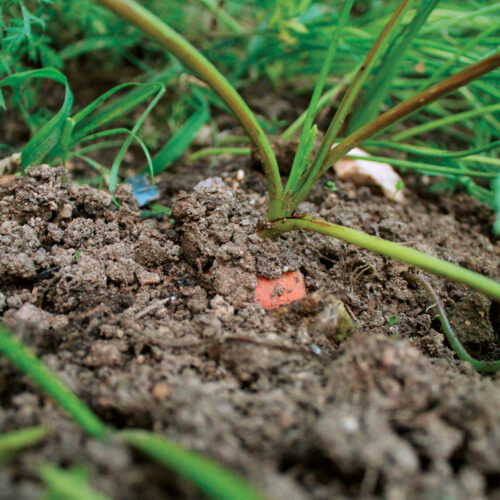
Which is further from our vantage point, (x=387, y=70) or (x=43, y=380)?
(x=387, y=70)

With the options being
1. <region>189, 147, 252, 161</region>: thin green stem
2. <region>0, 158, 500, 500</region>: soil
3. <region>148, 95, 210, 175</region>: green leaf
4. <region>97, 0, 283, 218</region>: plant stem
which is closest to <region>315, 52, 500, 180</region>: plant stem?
<region>97, 0, 283, 218</region>: plant stem

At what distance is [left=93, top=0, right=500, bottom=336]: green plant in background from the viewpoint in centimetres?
77

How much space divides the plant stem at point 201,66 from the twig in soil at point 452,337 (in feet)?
1.44

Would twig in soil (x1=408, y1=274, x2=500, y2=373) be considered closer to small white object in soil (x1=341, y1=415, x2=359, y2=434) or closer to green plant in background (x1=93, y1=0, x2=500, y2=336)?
green plant in background (x1=93, y1=0, x2=500, y2=336)

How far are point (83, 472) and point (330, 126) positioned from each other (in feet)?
2.69

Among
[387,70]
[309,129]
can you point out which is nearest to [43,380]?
[309,129]

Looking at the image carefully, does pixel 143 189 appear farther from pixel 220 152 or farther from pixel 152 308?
pixel 152 308

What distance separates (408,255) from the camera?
2.89ft

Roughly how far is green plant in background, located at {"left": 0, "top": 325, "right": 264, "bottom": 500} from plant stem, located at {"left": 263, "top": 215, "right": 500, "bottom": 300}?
532 millimetres

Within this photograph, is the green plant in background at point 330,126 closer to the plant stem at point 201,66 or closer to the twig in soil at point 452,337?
the plant stem at point 201,66

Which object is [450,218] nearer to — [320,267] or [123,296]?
[320,267]

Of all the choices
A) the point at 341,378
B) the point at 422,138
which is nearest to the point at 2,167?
the point at 341,378

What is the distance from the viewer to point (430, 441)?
0.66 meters

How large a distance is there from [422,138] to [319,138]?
Result: 0.62m
